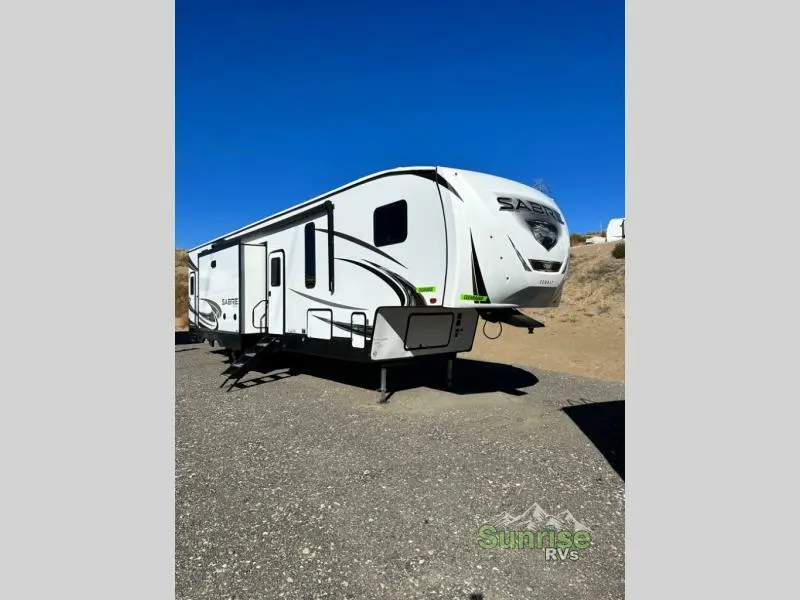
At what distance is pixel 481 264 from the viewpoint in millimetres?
5156

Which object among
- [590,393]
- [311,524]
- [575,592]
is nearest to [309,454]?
[311,524]

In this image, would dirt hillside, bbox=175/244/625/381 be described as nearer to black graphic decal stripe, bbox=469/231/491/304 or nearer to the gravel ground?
black graphic decal stripe, bbox=469/231/491/304

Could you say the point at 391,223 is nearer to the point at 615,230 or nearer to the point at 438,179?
the point at 438,179

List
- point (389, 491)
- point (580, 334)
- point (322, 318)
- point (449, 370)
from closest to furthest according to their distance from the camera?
point (389, 491), point (322, 318), point (449, 370), point (580, 334)

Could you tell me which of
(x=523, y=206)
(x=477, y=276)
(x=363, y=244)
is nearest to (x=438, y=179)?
(x=523, y=206)

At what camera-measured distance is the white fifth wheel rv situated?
5.18m

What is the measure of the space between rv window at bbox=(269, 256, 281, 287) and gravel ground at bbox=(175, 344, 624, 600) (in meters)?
2.53

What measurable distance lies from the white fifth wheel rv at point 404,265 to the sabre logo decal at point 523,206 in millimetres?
17

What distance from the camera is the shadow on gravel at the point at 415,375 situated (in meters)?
7.74

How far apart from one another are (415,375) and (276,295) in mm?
3333

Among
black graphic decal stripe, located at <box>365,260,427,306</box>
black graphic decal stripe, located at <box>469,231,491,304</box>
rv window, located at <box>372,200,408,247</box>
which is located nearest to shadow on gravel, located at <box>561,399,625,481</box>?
black graphic decal stripe, located at <box>469,231,491,304</box>

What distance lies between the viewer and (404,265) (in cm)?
574

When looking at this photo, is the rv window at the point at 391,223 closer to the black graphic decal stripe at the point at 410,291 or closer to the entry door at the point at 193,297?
the black graphic decal stripe at the point at 410,291
